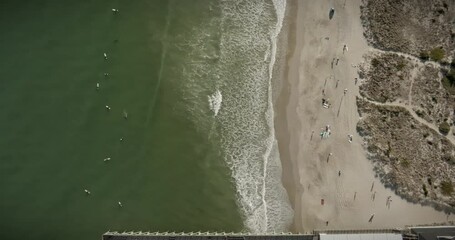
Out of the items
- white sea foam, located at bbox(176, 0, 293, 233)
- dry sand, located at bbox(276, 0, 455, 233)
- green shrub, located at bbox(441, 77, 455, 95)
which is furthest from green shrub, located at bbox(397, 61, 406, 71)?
white sea foam, located at bbox(176, 0, 293, 233)

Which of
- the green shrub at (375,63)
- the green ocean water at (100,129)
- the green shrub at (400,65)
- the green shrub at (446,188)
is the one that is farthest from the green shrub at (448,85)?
the green ocean water at (100,129)

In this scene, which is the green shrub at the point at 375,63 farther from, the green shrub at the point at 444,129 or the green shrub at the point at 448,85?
the green shrub at the point at 444,129

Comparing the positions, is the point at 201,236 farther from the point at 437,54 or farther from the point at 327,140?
the point at 437,54

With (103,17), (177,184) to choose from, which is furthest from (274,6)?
(177,184)

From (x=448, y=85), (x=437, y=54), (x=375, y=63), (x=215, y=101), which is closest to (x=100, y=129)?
(x=215, y=101)

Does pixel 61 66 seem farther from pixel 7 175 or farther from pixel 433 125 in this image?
pixel 433 125

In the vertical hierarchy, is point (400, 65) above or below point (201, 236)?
above
